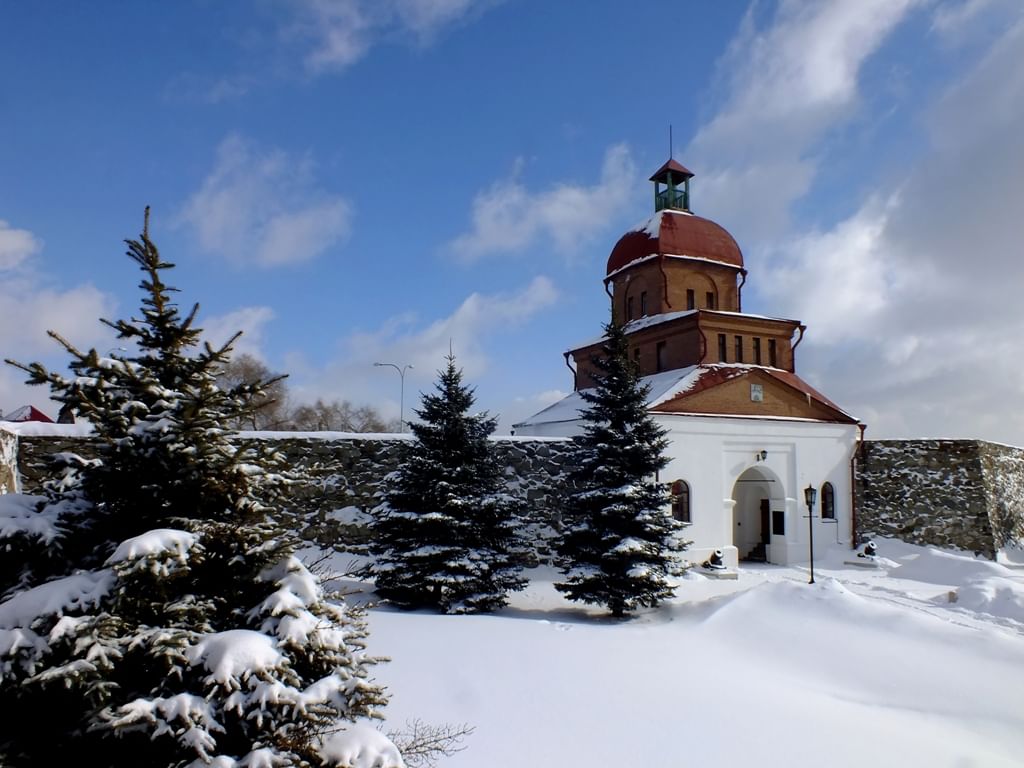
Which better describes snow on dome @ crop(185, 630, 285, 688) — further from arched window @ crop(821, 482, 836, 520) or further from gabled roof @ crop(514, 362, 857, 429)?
arched window @ crop(821, 482, 836, 520)

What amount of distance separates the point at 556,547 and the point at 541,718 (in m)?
5.74

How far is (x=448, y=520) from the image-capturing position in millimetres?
9914

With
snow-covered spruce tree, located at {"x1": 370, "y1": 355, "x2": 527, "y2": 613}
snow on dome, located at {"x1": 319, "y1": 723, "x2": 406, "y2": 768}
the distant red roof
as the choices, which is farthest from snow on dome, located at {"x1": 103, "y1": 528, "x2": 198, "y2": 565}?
the distant red roof

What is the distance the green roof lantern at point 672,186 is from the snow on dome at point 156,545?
74.1ft

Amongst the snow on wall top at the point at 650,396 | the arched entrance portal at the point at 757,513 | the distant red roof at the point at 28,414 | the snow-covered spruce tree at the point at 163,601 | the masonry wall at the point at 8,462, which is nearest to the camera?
the snow-covered spruce tree at the point at 163,601

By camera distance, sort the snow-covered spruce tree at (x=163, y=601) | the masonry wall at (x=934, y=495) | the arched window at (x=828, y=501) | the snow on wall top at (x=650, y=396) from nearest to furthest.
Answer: the snow-covered spruce tree at (x=163, y=601)
the snow on wall top at (x=650, y=396)
the arched window at (x=828, y=501)
the masonry wall at (x=934, y=495)

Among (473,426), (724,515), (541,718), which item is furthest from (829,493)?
→ (541,718)

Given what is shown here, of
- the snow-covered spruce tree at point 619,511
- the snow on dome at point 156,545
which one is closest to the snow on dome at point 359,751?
the snow on dome at point 156,545

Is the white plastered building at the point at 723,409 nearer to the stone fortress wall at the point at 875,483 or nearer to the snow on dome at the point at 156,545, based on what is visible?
the stone fortress wall at the point at 875,483

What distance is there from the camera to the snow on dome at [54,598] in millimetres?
2811

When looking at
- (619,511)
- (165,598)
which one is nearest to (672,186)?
(619,511)

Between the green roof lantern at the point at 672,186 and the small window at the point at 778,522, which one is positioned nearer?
the small window at the point at 778,522

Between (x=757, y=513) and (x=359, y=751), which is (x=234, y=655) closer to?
(x=359, y=751)

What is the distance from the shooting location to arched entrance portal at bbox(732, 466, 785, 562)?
58.9 feet
